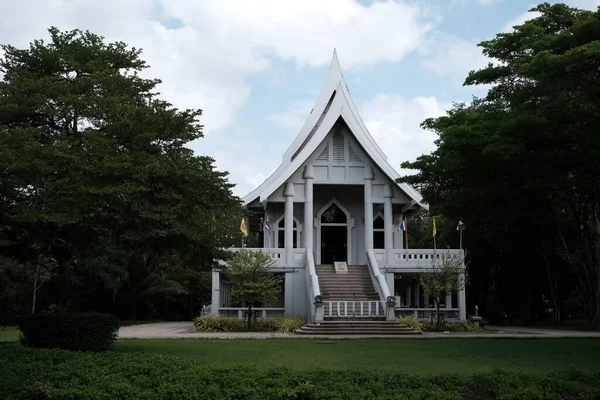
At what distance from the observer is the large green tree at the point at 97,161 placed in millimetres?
12109

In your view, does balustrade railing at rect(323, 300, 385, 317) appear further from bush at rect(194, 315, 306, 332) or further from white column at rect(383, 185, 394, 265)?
white column at rect(383, 185, 394, 265)

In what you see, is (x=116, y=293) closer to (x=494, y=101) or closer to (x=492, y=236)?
(x=492, y=236)

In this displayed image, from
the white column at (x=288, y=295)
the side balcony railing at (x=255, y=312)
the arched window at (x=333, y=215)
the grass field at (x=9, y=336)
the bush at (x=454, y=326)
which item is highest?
the arched window at (x=333, y=215)

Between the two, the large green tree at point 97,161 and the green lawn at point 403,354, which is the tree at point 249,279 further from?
the large green tree at point 97,161

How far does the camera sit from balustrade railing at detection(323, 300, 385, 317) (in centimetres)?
2277

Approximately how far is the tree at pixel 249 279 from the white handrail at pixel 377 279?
411 cm

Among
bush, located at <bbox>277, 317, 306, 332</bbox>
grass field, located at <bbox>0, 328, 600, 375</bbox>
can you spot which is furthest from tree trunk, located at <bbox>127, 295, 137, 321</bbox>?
grass field, located at <bbox>0, 328, 600, 375</bbox>

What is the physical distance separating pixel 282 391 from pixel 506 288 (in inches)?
1216

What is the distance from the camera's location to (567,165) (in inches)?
604

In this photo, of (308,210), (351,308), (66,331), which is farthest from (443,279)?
(66,331)

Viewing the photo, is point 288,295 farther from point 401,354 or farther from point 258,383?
point 258,383

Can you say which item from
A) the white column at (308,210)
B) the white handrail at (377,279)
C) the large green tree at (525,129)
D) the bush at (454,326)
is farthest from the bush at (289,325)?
the large green tree at (525,129)

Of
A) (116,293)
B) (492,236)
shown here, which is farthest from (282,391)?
(116,293)

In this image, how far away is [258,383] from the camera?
861 cm
